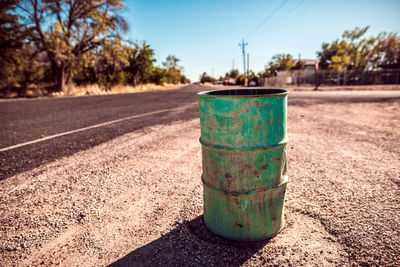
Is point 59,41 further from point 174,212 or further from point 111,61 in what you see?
point 174,212

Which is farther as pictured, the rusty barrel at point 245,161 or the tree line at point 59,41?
the tree line at point 59,41

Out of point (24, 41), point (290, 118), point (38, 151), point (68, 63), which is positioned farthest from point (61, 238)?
point (24, 41)

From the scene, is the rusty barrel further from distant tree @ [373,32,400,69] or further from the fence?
distant tree @ [373,32,400,69]

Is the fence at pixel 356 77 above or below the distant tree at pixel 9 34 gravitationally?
below

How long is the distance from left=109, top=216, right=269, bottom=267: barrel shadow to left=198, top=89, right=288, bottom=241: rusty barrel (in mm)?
76

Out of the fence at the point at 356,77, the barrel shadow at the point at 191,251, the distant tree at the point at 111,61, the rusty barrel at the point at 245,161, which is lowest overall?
the barrel shadow at the point at 191,251

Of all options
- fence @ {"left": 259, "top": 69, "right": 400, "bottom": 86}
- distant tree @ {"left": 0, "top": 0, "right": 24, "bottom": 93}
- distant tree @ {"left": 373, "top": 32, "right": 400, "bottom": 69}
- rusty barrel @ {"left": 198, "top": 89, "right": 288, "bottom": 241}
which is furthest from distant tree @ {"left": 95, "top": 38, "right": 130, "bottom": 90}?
distant tree @ {"left": 373, "top": 32, "right": 400, "bottom": 69}

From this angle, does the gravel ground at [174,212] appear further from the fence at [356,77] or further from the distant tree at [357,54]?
the distant tree at [357,54]

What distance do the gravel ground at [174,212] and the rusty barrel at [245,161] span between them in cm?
15

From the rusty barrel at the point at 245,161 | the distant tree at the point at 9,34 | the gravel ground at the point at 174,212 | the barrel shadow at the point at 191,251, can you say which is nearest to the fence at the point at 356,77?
the gravel ground at the point at 174,212

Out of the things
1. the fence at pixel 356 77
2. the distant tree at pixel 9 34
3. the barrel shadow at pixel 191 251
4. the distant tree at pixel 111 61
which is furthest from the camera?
the fence at pixel 356 77

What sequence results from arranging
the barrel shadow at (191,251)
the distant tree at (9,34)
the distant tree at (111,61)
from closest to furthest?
1. the barrel shadow at (191,251)
2. the distant tree at (9,34)
3. the distant tree at (111,61)

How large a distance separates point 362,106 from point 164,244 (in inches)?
320

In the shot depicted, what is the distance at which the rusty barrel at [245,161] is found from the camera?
4.59ft
